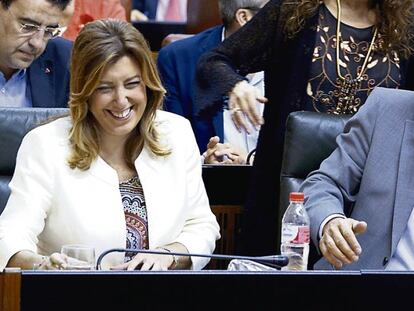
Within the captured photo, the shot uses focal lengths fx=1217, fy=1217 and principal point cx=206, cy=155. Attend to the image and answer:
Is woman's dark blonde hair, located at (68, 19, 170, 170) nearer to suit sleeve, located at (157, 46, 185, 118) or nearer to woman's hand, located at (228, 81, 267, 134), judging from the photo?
woman's hand, located at (228, 81, 267, 134)

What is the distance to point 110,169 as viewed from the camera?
10.4 ft

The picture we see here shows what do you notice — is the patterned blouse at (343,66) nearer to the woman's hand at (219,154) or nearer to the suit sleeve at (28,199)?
the woman's hand at (219,154)

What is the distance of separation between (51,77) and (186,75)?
0.99 m

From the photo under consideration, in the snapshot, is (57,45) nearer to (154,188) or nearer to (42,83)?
(42,83)

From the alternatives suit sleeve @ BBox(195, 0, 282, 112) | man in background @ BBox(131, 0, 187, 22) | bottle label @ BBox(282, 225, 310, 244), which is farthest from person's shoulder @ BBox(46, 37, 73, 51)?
man in background @ BBox(131, 0, 187, 22)

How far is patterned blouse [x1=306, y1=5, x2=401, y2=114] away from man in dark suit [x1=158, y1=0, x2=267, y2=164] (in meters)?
1.10

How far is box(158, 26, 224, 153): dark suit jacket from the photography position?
4633mm

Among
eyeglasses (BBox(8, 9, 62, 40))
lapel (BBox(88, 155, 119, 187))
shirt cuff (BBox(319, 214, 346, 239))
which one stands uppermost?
eyeglasses (BBox(8, 9, 62, 40))

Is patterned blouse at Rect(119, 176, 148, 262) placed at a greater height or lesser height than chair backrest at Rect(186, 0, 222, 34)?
lesser

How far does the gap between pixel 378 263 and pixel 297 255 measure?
23 centimetres

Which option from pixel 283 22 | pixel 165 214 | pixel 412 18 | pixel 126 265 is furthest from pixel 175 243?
pixel 412 18

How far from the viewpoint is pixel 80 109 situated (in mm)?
3146

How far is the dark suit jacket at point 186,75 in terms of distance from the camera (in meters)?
4.63
